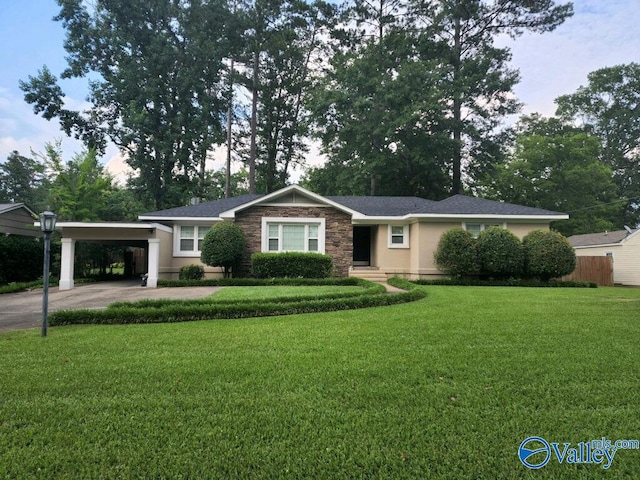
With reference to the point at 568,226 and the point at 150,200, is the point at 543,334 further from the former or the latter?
the point at 568,226

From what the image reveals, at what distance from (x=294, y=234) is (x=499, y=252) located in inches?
329

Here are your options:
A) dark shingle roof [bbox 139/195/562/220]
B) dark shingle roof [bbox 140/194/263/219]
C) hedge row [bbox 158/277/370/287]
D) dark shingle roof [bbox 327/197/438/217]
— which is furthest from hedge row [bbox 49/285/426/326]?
dark shingle roof [bbox 140/194/263/219]

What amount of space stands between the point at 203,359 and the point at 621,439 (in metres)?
3.85

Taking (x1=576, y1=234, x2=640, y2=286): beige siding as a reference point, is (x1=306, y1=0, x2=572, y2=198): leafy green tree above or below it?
above

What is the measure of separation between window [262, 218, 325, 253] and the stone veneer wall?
0.75 feet

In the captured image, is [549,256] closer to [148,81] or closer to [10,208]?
[10,208]

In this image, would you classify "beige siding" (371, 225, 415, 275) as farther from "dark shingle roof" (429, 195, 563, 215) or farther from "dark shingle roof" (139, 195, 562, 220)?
"dark shingle roof" (429, 195, 563, 215)

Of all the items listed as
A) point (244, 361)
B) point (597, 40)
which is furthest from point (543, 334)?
point (597, 40)

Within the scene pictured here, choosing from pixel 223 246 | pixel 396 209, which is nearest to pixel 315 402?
pixel 223 246

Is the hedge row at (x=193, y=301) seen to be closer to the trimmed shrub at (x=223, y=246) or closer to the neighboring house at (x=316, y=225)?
the trimmed shrub at (x=223, y=246)

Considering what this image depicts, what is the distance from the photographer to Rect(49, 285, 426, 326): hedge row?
21.6 feet

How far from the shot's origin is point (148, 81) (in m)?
23.8

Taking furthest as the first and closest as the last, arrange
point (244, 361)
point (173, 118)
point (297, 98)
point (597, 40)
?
1. point (297, 98)
2. point (173, 118)
3. point (597, 40)
4. point (244, 361)

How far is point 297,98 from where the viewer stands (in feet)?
100
